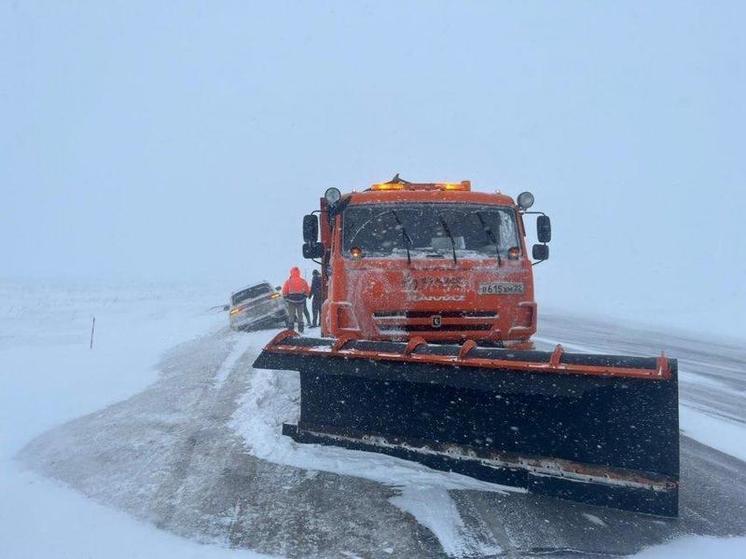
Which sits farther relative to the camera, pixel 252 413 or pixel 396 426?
pixel 252 413

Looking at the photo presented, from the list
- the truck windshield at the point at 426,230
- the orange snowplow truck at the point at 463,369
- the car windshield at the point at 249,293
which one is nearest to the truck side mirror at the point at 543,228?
the orange snowplow truck at the point at 463,369

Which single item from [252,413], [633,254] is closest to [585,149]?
[633,254]

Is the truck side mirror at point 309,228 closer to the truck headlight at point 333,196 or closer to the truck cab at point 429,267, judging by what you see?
the truck cab at point 429,267

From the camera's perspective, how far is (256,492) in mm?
4930

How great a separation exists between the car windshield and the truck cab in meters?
11.5

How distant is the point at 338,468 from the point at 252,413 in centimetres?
223

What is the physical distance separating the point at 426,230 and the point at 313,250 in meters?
1.42

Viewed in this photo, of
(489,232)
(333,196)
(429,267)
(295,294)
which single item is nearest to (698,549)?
(429,267)

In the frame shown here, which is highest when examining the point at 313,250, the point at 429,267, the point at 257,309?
the point at 313,250

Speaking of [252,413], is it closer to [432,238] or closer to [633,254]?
[432,238]

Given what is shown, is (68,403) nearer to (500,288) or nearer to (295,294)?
(500,288)

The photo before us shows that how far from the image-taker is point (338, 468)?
546cm

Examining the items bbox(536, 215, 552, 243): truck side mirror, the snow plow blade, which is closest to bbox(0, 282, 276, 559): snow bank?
the snow plow blade

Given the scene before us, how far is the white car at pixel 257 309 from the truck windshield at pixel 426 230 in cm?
1136
